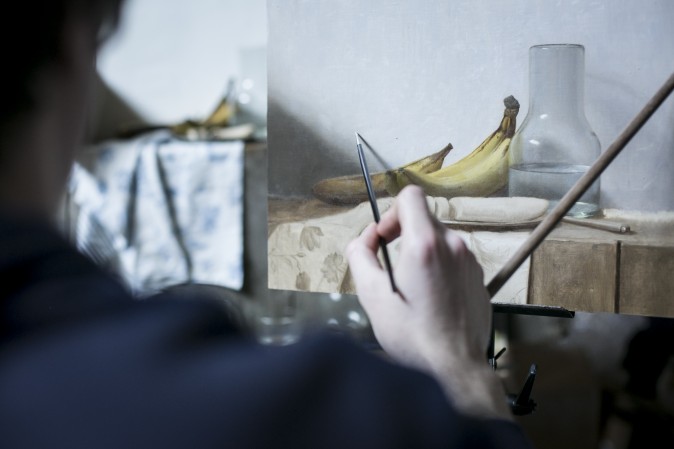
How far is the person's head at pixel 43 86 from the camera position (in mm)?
334

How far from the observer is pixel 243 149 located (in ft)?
5.00

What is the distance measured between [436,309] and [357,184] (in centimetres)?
39

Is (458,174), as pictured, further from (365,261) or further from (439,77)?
(365,261)

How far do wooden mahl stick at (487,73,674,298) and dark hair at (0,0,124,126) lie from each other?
0.45 m

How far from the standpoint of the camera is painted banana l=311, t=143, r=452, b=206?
2.99ft

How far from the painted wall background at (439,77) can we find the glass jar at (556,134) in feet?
0.03

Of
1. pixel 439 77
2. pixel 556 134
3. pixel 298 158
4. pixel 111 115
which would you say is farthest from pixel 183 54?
pixel 556 134

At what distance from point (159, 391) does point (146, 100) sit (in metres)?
1.78

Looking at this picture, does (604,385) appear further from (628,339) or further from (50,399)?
(50,399)

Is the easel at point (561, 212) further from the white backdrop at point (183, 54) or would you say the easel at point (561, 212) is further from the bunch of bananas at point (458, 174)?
the white backdrop at point (183, 54)

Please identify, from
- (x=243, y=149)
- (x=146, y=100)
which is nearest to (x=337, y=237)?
(x=243, y=149)

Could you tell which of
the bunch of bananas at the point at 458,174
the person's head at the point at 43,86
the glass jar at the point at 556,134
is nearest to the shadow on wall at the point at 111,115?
the bunch of bananas at the point at 458,174

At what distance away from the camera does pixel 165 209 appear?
1575mm

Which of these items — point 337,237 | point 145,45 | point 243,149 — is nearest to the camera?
point 337,237
